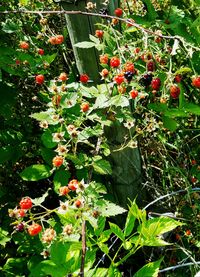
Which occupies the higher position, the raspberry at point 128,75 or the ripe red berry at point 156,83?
the raspberry at point 128,75

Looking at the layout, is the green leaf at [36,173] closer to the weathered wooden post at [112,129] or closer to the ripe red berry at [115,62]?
the weathered wooden post at [112,129]

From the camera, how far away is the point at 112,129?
2.03m

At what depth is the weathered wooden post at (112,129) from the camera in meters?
1.81

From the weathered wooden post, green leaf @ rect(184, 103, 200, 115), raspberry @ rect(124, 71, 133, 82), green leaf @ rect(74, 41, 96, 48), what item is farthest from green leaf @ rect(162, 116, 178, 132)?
green leaf @ rect(74, 41, 96, 48)

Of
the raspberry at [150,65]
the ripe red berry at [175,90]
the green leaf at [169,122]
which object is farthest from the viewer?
the green leaf at [169,122]

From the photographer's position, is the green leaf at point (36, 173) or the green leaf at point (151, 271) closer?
the green leaf at point (151, 271)

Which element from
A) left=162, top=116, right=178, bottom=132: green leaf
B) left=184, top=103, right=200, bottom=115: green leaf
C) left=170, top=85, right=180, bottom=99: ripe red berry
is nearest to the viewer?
left=170, top=85, right=180, bottom=99: ripe red berry

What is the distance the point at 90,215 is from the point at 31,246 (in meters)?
0.83

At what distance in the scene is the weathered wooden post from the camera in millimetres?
1812

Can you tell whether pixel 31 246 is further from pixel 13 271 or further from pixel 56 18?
pixel 56 18

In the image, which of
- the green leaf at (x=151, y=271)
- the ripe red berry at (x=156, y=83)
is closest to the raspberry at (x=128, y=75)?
the ripe red berry at (x=156, y=83)

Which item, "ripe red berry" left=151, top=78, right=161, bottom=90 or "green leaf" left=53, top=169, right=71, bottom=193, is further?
"green leaf" left=53, top=169, right=71, bottom=193

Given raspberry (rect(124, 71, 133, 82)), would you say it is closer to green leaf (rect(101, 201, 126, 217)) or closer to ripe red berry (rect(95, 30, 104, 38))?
ripe red berry (rect(95, 30, 104, 38))

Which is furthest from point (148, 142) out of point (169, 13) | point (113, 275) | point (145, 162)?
point (113, 275)
